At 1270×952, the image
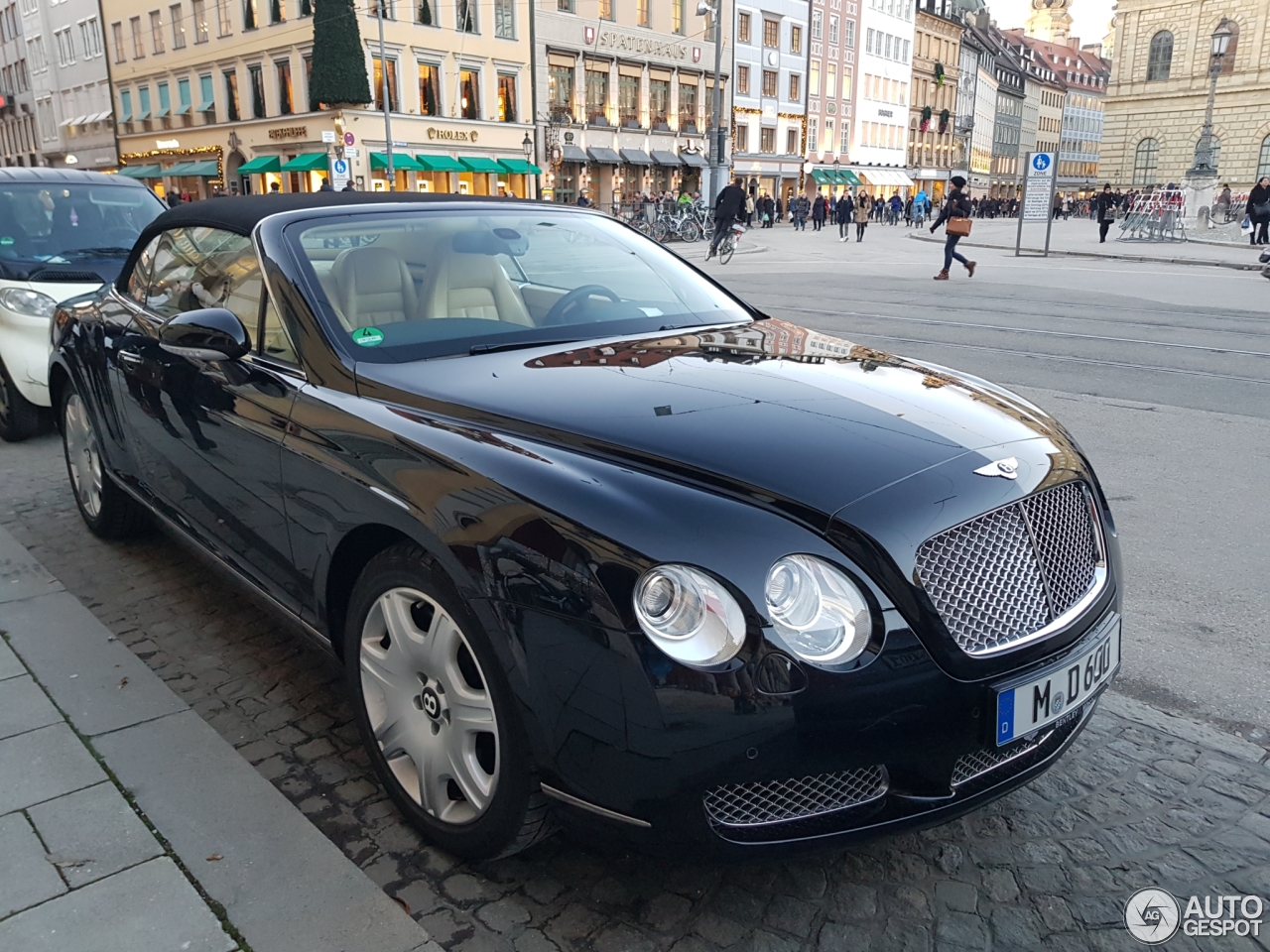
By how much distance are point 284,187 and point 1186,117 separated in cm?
6288

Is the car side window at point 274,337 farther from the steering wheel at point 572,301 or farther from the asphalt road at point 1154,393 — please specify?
the asphalt road at point 1154,393

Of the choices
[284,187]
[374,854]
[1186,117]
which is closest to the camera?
[374,854]

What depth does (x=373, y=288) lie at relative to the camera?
313 cm

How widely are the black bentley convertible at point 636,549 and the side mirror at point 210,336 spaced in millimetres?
11

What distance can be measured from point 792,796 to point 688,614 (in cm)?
44

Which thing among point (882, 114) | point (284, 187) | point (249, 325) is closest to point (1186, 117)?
point (882, 114)

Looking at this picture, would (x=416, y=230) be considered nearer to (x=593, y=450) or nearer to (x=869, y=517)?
(x=593, y=450)

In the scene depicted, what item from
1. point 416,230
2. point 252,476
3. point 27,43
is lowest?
point 252,476

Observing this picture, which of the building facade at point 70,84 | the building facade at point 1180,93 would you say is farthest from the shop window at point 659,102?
the building facade at point 1180,93

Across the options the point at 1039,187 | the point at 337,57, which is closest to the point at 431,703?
the point at 1039,187

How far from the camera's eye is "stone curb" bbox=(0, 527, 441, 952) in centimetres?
226

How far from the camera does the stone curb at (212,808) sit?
2.26 metres

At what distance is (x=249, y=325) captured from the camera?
3236 millimetres

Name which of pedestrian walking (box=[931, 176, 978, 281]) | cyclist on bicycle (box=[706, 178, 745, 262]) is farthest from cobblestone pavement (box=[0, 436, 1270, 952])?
cyclist on bicycle (box=[706, 178, 745, 262])
